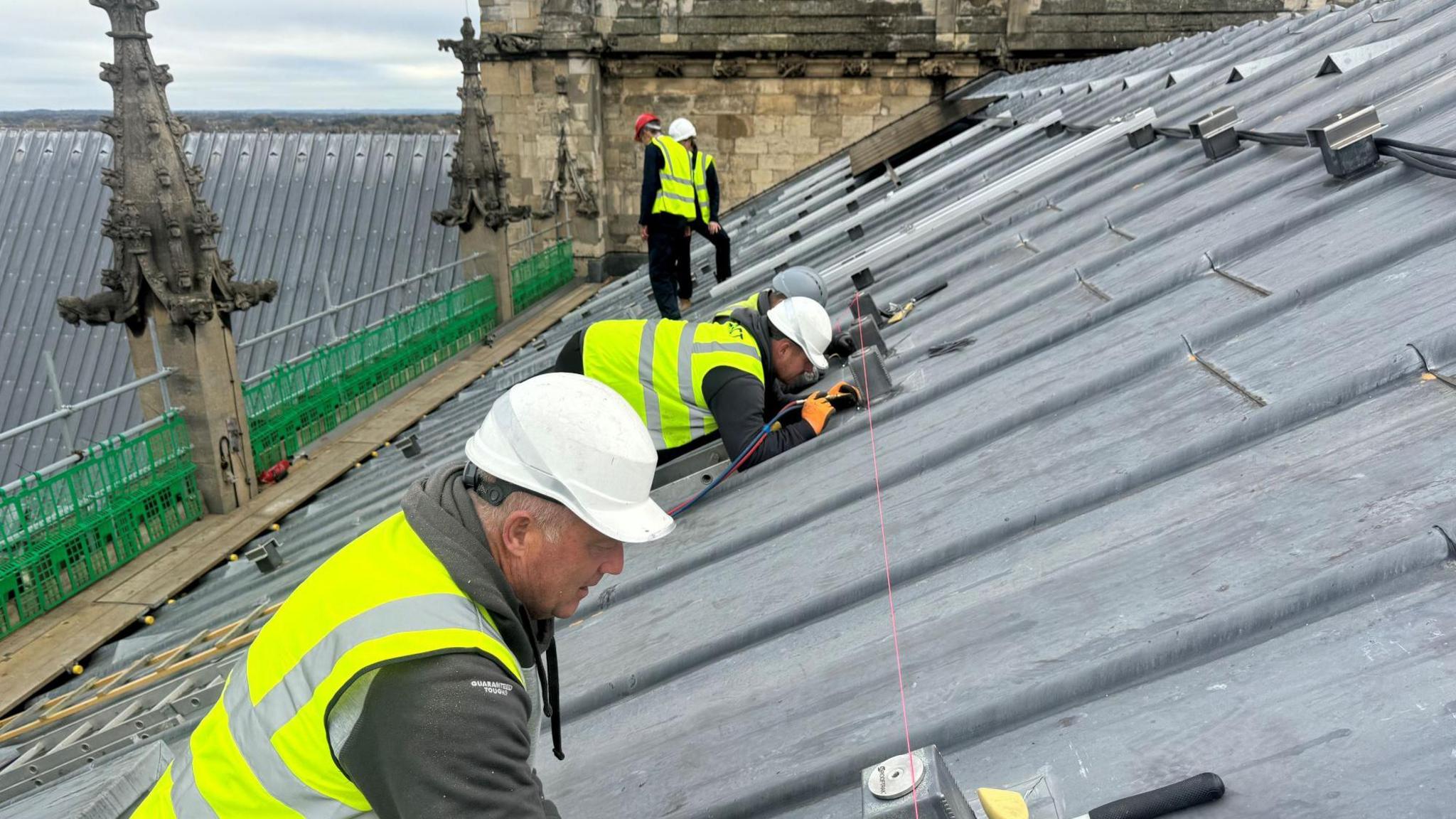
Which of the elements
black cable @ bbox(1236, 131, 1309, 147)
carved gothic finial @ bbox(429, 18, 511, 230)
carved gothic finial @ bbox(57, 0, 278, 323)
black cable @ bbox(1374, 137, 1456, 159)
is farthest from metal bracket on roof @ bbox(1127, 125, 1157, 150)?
carved gothic finial @ bbox(429, 18, 511, 230)

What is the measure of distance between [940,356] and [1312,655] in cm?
268

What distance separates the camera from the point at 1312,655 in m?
1.87

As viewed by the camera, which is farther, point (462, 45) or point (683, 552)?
point (462, 45)

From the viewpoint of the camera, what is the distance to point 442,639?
1730mm

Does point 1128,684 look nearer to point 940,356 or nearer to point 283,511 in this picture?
point 940,356

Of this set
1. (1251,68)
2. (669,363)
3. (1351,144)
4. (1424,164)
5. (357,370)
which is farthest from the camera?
(357,370)

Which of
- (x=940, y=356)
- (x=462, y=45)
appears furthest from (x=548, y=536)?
(x=462, y=45)

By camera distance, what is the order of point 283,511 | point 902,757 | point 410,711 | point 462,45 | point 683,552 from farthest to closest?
point 462,45 < point 283,511 < point 683,552 < point 902,757 < point 410,711

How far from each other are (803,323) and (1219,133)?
2.14 m

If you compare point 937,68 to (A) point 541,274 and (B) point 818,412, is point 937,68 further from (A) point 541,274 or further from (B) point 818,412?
(B) point 818,412

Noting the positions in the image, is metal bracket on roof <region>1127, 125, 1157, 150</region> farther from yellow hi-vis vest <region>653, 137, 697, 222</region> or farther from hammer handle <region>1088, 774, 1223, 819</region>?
hammer handle <region>1088, 774, 1223, 819</region>

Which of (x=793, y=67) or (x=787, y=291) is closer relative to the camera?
(x=787, y=291)

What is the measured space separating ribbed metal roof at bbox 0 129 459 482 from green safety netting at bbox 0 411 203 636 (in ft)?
22.3

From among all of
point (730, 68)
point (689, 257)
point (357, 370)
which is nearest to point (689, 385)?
point (689, 257)
